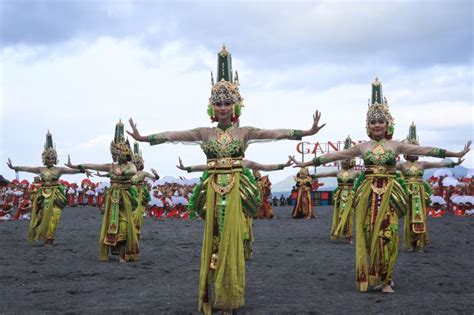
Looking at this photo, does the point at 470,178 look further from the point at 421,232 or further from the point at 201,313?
the point at 201,313

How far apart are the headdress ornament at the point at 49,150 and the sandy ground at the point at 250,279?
8.25 feet

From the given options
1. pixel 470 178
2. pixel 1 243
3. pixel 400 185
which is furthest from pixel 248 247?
pixel 470 178

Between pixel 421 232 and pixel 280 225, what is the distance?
1205 cm

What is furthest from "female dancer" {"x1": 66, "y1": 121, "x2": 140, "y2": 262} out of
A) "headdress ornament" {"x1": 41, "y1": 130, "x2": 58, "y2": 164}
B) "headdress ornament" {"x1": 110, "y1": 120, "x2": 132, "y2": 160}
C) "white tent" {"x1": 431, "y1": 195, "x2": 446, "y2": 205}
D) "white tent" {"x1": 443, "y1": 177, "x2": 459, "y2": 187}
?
"white tent" {"x1": 443, "y1": 177, "x2": 459, "y2": 187}

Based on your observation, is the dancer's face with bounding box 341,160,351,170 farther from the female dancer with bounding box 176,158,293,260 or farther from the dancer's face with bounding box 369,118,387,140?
the dancer's face with bounding box 369,118,387,140

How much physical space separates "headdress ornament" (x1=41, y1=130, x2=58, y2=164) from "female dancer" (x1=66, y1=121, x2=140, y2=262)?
12.6 ft

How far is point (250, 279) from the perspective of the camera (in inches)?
448

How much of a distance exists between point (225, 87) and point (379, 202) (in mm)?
3128

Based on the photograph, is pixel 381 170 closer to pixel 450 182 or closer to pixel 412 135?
pixel 412 135

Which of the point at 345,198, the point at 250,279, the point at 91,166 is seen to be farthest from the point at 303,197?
the point at 250,279

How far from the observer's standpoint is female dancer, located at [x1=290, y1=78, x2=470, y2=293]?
32.0 feet

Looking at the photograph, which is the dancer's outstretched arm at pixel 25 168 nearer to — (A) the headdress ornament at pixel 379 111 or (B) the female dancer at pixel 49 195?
(B) the female dancer at pixel 49 195

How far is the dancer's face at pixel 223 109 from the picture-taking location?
8.46m

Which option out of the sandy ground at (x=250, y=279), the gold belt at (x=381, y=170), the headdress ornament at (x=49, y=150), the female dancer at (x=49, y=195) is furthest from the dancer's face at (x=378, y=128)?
the headdress ornament at (x=49, y=150)
